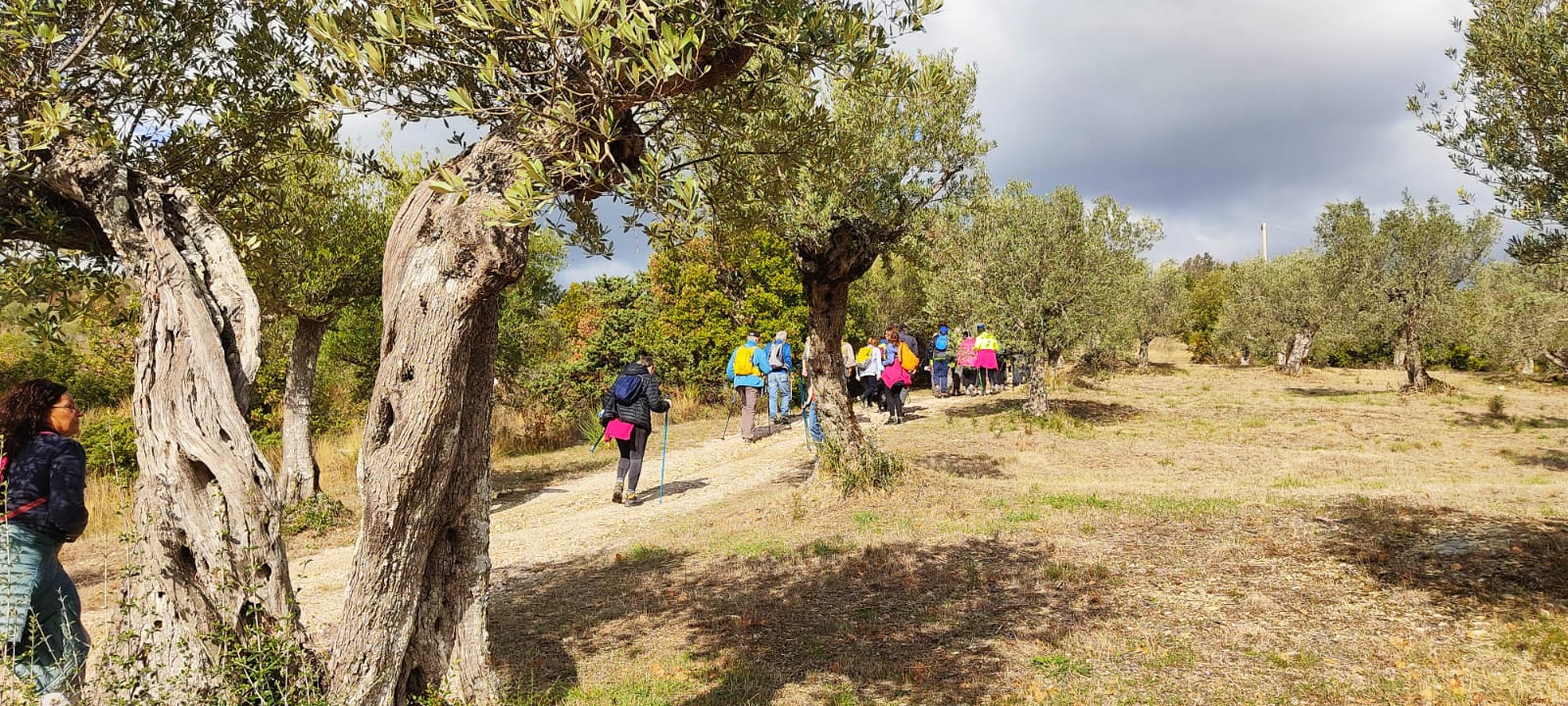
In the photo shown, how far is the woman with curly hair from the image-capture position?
453 centimetres

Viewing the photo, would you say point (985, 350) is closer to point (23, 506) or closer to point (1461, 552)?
point (1461, 552)

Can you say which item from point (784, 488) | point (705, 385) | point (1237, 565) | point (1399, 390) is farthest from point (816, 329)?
point (1399, 390)

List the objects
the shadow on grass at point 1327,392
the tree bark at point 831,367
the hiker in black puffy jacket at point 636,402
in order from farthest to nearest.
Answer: the shadow on grass at point 1327,392, the hiker in black puffy jacket at point 636,402, the tree bark at point 831,367

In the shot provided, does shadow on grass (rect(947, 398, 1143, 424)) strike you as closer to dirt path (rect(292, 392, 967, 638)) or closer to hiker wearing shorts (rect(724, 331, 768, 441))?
dirt path (rect(292, 392, 967, 638))

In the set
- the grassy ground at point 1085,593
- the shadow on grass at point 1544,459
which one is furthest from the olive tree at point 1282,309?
the grassy ground at point 1085,593

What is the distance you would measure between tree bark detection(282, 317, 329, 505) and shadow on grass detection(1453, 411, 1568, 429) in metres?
23.5

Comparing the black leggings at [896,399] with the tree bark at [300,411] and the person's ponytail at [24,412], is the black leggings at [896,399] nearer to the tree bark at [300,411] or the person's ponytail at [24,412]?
the tree bark at [300,411]

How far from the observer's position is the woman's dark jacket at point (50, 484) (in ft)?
15.2

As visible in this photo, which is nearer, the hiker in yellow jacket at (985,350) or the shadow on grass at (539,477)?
the shadow on grass at (539,477)

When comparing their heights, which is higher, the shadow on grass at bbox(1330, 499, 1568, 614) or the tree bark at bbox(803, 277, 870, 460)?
the tree bark at bbox(803, 277, 870, 460)

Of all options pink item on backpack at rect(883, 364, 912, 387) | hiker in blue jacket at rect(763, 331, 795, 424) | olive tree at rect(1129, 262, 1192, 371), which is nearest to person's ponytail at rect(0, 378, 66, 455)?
hiker in blue jacket at rect(763, 331, 795, 424)

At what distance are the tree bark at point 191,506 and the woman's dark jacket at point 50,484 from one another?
0.93 metres

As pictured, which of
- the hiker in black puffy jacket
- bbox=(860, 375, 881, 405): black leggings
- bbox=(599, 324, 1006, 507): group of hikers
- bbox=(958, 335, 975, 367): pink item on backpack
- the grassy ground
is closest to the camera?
the grassy ground

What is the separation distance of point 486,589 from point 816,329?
7.12m
